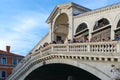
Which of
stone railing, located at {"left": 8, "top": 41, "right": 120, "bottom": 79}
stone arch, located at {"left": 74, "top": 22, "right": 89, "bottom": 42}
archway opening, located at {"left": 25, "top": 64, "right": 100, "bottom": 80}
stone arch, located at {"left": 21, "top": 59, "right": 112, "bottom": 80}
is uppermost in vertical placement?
stone arch, located at {"left": 74, "top": 22, "right": 89, "bottom": 42}

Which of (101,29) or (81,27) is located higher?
(81,27)

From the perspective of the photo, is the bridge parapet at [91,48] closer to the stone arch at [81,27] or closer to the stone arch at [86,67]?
the stone arch at [86,67]

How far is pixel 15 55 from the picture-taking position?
3784cm

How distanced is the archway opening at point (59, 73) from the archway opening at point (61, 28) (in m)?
2.63

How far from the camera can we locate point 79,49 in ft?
54.3

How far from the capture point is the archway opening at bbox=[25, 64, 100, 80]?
20633mm

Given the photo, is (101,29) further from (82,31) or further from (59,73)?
(59,73)

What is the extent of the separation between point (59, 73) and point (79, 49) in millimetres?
7318

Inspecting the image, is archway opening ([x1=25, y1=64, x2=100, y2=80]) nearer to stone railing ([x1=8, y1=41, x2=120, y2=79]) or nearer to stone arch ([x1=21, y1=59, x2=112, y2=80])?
stone arch ([x1=21, y1=59, x2=112, y2=80])

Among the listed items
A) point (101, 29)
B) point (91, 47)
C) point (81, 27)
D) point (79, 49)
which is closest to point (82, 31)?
point (81, 27)

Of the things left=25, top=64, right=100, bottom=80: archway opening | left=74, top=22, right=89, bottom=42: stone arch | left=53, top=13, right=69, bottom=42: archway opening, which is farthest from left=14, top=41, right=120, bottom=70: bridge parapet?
left=53, top=13, right=69, bottom=42: archway opening

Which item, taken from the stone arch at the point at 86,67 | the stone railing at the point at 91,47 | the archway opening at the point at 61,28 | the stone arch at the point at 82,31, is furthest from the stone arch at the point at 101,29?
the archway opening at the point at 61,28

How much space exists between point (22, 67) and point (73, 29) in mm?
5827

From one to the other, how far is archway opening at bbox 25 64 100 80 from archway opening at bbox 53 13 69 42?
263cm
